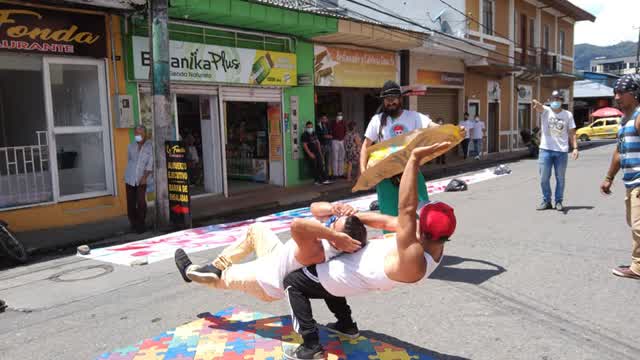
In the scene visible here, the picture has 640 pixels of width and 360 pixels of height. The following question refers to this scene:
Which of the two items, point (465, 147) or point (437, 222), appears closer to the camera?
point (437, 222)

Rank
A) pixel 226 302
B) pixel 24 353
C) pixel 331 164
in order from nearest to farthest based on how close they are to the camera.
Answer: pixel 24 353, pixel 226 302, pixel 331 164

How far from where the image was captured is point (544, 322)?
4.17 meters

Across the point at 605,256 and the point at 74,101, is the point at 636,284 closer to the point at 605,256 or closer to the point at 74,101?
the point at 605,256

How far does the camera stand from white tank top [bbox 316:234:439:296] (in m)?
3.12

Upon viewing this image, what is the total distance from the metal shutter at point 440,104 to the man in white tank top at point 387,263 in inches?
684

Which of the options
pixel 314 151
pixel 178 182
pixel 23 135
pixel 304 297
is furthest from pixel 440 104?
pixel 304 297

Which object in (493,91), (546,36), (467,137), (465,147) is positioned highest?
(546,36)

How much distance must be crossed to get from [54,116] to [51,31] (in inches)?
58.4

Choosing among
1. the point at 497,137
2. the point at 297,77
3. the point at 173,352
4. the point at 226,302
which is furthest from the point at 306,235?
the point at 497,137

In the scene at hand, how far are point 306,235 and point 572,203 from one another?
792 cm

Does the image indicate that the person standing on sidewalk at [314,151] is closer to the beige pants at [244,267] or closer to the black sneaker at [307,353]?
the beige pants at [244,267]

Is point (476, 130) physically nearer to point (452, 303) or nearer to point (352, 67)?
point (352, 67)

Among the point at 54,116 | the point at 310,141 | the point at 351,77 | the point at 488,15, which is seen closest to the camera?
the point at 54,116

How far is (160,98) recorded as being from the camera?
8711 millimetres
